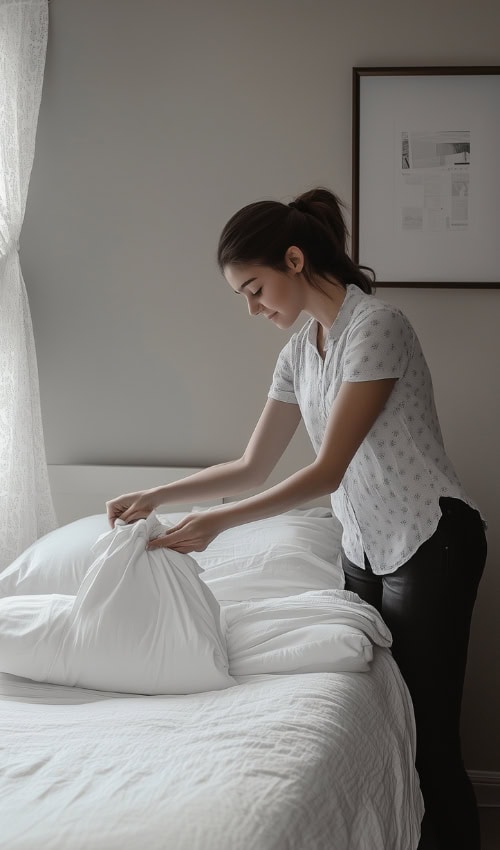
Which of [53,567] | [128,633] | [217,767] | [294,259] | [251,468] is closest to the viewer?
[217,767]

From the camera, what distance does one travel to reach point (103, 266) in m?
2.70

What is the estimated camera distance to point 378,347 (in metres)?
1.62

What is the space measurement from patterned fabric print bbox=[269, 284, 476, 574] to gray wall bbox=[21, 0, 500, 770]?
89cm

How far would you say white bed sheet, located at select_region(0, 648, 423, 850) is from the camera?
99cm

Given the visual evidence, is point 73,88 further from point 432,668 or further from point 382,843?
point 382,843

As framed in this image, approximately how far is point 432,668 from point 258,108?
170 cm

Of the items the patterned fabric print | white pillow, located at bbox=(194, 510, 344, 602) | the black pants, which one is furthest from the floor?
the patterned fabric print

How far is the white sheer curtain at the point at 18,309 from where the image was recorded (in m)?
2.42

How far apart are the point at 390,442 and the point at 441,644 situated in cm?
38

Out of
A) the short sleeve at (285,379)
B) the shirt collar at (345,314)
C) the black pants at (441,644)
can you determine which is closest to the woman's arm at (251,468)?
the short sleeve at (285,379)

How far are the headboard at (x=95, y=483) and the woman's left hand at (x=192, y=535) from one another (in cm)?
99

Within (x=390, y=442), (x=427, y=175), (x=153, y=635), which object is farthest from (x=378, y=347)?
(x=427, y=175)

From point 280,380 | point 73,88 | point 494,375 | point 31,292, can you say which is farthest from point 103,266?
point 494,375

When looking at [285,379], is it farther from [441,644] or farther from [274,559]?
[441,644]
